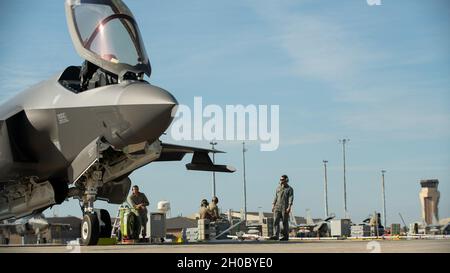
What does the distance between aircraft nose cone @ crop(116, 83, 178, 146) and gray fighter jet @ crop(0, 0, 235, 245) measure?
2 cm

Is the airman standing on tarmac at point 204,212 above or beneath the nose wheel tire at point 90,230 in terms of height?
above

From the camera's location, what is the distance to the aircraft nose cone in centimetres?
1298

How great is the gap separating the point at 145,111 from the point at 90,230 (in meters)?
2.84

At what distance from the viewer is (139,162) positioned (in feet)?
50.2

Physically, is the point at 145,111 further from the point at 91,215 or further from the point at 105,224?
the point at 105,224

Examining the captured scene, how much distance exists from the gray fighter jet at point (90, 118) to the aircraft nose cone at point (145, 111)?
2 centimetres

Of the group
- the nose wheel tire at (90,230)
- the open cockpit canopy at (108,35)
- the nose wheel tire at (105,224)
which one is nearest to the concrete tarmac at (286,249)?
the nose wheel tire at (90,230)

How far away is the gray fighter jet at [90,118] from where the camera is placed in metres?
13.5

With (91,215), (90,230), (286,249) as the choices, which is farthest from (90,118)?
(286,249)

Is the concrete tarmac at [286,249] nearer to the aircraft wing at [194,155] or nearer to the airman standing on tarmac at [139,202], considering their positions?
the airman standing on tarmac at [139,202]

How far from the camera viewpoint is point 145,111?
13078 millimetres

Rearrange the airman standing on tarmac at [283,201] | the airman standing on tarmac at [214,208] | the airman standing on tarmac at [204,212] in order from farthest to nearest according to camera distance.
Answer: the airman standing on tarmac at [214,208], the airman standing on tarmac at [204,212], the airman standing on tarmac at [283,201]

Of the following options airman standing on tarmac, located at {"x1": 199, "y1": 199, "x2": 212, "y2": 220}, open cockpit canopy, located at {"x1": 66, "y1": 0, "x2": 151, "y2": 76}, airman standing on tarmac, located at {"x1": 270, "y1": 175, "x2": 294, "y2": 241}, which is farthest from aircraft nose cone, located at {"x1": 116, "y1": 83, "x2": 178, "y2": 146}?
airman standing on tarmac, located at {"x1": 199, "y1": 199, "x2": 212, "y2": 220}
